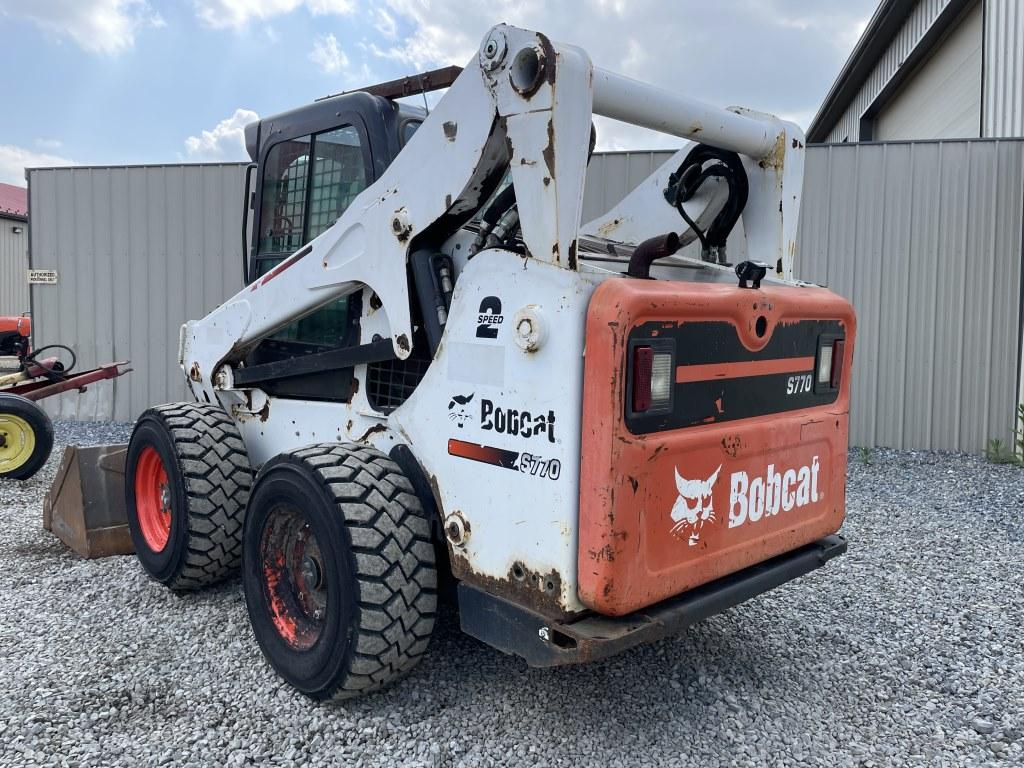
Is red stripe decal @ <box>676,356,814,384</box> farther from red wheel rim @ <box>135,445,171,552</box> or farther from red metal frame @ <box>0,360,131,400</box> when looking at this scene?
red metal frame @ <box>0,360,131,400</box>

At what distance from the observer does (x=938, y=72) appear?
11484mm

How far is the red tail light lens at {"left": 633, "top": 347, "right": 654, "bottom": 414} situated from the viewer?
2.32 meters

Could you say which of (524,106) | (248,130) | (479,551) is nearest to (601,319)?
(524,106)

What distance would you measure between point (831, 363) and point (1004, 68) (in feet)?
24.1

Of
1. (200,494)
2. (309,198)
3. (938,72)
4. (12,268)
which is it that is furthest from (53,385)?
(12,268)

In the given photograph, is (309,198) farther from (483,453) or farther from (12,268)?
(12,268)

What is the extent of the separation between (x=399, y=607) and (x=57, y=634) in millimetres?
1800

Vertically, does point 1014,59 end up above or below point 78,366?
above

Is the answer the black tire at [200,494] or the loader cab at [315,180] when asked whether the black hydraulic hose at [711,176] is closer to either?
the loader cab at [315,180]

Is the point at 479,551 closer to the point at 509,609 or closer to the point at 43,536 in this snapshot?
the point at 509,609

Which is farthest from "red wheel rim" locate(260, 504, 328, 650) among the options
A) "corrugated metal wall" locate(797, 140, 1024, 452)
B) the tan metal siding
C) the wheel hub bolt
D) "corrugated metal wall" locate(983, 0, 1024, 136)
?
the tan metal siding

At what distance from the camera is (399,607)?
8.68 feet

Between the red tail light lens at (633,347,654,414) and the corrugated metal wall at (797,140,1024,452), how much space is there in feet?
21.9

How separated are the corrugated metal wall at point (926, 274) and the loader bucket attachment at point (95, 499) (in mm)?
6855
